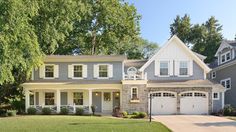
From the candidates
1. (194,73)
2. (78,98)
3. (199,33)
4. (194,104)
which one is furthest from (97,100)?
(199,33)

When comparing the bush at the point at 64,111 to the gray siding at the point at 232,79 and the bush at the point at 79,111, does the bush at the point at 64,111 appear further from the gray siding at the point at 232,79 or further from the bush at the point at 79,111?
the gray siding at the point at 232,79

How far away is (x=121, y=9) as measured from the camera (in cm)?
4547

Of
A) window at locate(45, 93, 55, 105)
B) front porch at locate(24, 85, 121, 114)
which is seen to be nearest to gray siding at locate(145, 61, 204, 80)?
front porch at locate(24, 85, 121, 114)

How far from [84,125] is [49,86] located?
13.2 m

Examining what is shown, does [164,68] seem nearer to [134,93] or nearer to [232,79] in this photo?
[134,93]

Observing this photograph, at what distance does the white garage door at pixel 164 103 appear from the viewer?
3259cm

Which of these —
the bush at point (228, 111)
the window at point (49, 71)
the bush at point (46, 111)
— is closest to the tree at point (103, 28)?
the window at point (49, 71)

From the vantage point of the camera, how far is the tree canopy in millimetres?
58656

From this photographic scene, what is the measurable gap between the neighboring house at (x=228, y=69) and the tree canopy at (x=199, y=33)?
1830cm

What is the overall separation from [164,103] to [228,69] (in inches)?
348

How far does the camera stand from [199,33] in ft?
206

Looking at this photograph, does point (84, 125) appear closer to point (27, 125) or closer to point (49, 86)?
point (27, 125)

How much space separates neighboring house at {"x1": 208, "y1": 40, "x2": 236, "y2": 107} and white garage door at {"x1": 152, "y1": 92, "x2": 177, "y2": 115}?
271 inches

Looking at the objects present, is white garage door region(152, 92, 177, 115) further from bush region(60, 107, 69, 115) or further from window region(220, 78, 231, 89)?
bush region(60, 107, 69, 115)
